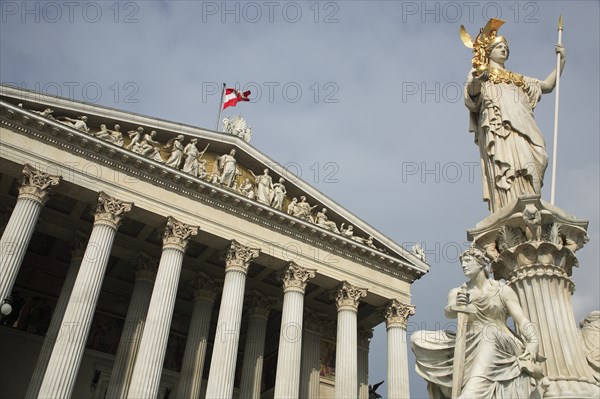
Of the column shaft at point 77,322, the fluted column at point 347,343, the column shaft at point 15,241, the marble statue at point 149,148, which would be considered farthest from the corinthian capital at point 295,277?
the column shaft at point 15,241

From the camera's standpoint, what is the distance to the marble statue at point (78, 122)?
2169 cm

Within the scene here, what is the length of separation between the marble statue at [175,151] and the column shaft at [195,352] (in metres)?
6.39

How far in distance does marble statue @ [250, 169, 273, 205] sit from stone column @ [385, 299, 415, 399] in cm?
761

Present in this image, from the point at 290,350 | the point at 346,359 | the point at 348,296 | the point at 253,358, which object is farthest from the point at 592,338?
the point at 253,358

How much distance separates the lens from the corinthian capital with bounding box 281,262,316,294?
943 inches

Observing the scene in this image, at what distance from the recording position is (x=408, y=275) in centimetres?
2756

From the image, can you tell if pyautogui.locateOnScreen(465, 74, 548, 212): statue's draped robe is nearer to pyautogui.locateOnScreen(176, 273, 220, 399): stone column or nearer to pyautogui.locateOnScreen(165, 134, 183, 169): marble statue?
pyautogui.locateOnScreen(165, 134, 183, 169): marble statue

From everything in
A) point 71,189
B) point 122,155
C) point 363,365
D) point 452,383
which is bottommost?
point 452,383

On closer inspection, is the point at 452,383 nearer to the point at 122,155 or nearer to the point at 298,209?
the point at 122,155

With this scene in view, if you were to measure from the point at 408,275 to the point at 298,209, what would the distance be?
256 inches

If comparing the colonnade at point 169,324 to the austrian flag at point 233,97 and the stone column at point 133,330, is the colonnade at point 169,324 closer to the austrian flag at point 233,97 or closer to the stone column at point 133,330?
the stone column at point 133,330

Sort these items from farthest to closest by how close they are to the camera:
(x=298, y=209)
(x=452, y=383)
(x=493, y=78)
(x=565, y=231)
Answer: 1. (x=298, y=209)
2. (x=493, y=78)
3. (x=565, y=231)
4. (x=452, y=383)

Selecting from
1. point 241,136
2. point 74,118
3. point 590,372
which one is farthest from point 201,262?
point 590,372

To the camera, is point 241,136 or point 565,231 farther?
point 241,136
